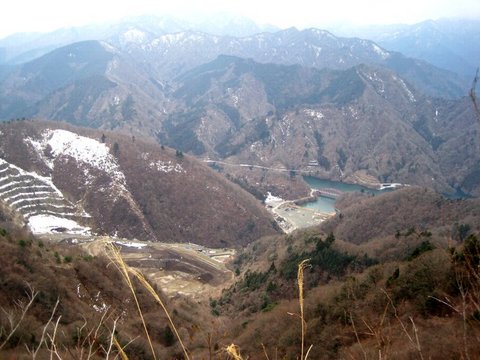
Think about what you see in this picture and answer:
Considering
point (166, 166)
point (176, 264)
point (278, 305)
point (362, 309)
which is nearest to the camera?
point (362, 309)

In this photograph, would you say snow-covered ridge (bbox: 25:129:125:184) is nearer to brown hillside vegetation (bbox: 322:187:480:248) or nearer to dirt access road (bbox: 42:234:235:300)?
dirt access road (bbox: 42:234:235:300)

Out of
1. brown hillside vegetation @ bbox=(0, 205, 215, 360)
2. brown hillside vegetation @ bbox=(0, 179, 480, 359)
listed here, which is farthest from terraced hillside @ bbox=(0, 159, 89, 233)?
brown hillside vegetation @ bbox=(0, 179, 480, 359)

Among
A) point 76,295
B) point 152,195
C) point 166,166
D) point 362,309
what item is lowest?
point 152,195

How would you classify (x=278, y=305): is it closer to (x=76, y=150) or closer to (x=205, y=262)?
(x=205, y=262)

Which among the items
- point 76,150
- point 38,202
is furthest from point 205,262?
point 76,150

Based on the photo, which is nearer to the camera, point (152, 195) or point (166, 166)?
point (152, 195)

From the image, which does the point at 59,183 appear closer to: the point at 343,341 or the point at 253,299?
the point at 253,299
